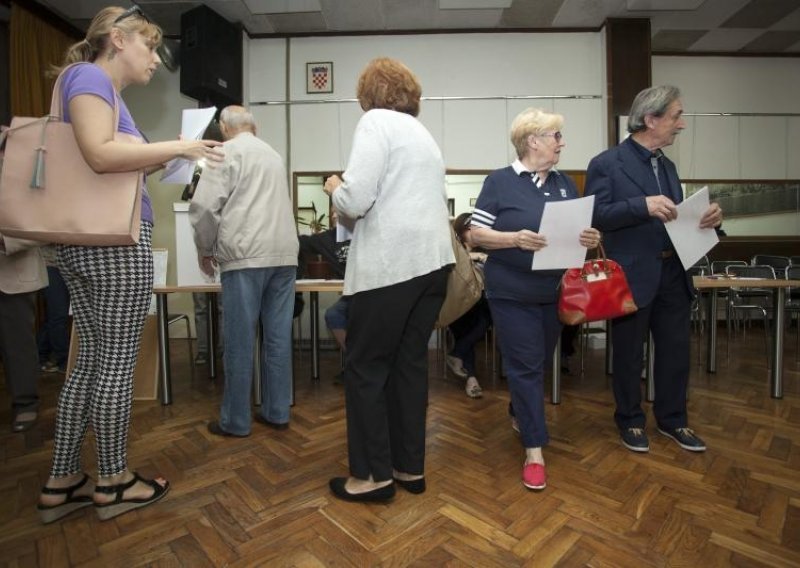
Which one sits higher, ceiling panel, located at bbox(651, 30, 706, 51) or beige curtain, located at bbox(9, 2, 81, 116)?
ceiling panel, located at bbox(651, 30, 706, 51)

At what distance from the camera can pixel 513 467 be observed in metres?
1.80

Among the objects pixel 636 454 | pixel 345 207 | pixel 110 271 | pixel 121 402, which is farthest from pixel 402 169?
pixel 636 454

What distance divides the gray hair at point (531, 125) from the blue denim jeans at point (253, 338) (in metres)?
1.17

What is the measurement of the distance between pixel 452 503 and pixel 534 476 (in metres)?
0.32

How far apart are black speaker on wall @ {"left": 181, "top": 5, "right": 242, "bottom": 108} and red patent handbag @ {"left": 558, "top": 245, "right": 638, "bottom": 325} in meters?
4.11

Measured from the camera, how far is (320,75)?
17.0 ft

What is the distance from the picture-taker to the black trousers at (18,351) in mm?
2363

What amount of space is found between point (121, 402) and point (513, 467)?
4.52 feet

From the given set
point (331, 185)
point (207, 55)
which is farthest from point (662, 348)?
point (207, 55)

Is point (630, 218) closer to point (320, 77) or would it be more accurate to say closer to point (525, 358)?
point (525, 358)

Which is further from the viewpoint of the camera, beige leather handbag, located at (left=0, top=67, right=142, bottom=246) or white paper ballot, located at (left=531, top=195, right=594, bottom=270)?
white paper ballot, located at (left=531, top=195, right=594, bottom=270)

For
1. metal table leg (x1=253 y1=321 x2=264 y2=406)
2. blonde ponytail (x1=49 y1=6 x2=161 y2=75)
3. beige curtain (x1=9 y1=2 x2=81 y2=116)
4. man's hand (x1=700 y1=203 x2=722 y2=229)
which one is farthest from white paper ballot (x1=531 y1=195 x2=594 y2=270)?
beige curtain (x1=9 y1=2 x2=81 y2=116)

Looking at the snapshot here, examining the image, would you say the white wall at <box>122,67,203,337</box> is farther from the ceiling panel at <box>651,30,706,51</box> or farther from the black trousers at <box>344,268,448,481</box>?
the ceiling panel at <box>651,30,706,51</box>

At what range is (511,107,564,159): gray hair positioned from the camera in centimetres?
166
